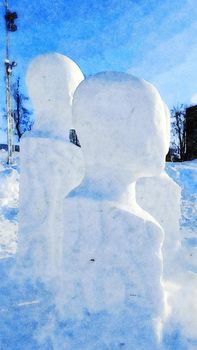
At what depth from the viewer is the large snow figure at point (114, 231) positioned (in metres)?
2.77

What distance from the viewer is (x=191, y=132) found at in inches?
947

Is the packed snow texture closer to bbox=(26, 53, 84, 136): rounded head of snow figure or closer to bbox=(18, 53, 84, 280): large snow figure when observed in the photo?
bbox=(18, 53, 84, 280): large snow figure

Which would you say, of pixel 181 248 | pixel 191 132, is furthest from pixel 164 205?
pixel 191 132

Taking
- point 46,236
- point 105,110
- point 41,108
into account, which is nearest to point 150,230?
point 105,110

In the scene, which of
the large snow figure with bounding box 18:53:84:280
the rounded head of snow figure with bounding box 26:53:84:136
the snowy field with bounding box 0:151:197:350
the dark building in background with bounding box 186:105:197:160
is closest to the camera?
the snowy field with bounding box 0:151:197:350

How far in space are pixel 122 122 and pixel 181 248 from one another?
2389mm

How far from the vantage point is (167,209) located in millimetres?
4277

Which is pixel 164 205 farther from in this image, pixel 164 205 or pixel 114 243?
pixel 114 243

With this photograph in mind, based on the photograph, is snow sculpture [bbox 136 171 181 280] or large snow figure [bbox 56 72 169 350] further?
snow sculpture [bbox 136 171 181 280]

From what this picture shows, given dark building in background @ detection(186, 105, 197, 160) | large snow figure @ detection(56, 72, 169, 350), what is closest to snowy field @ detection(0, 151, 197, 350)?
large snow figure @ detection(56, 72, 169, 350)

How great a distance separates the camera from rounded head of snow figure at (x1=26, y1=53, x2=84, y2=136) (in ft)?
14.3

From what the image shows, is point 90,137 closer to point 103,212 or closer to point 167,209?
point 103,212

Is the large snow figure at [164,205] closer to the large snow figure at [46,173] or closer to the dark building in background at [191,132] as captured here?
the large snow figure at [46,173]

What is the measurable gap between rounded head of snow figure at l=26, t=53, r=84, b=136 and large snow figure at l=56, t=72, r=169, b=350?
1560 mm
